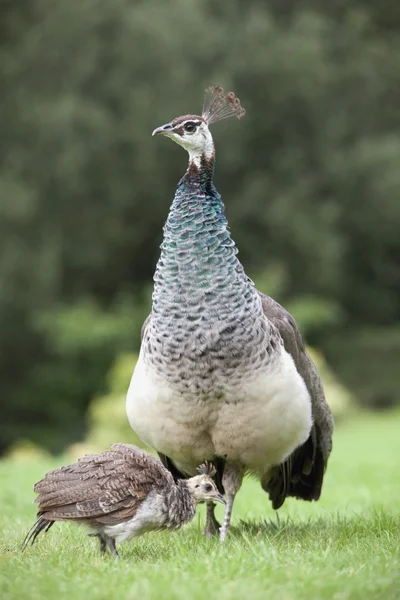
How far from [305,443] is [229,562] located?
5.91ft

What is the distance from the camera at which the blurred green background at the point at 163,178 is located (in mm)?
20375

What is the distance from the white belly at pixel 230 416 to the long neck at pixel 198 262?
375mm

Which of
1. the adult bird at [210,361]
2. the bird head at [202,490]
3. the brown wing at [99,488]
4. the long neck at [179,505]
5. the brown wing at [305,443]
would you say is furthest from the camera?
the brown wing at [305,443]

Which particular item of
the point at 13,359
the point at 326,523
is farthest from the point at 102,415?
the point at 326,523

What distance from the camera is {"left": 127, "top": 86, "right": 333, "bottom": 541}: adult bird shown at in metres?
4.93

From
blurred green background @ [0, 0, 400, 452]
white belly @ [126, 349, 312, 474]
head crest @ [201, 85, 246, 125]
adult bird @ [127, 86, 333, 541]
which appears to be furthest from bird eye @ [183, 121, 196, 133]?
Result: blurred green background @ [0, 0, 400, 452]

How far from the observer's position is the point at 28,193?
65.1 feet

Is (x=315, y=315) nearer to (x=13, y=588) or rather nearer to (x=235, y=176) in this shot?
(x=235, y=176)

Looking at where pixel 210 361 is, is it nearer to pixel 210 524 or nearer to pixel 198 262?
pixel 198 262

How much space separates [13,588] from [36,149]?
18.0m

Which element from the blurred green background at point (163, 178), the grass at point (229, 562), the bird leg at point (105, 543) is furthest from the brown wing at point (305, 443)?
the blurred green background at point (163, 178)

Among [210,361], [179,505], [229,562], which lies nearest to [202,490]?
[179,505]

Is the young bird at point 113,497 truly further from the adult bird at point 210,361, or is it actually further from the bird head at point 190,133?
the bird head at point 190,133

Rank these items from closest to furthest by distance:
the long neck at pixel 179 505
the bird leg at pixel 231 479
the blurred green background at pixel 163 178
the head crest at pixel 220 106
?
the long neck at pixel 179 505 → the bird leg at pixel 231 479 → the head crest at pixel 220 106 → the blurred green background at pixel 163 178
